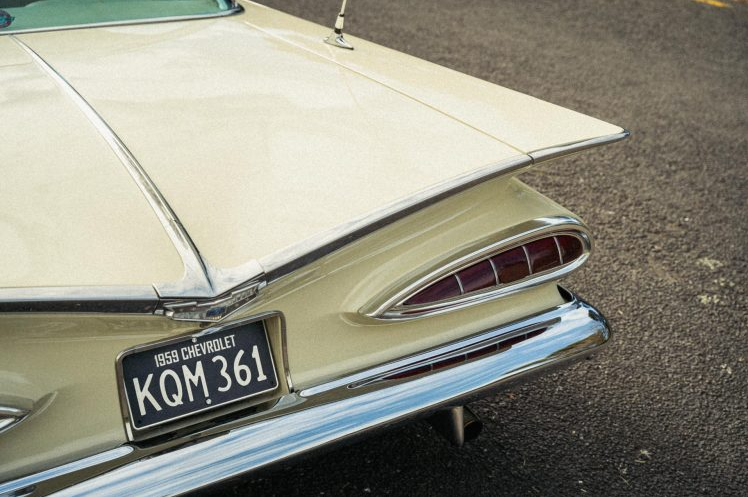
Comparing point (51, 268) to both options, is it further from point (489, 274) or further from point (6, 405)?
point (489, 274)

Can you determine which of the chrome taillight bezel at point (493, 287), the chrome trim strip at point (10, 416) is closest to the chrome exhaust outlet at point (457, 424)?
the chrome taillight bezel at point (493, 287)

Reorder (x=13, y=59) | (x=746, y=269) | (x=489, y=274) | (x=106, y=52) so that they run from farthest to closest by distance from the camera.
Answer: (x=746, y=269)
(x=106, y=52)
(x=13, y=59)
(x=489, y=274)

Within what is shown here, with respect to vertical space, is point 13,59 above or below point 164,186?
above

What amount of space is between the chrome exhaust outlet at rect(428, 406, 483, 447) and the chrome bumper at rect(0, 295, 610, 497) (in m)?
0.18

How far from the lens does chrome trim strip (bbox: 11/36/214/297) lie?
1.36 m

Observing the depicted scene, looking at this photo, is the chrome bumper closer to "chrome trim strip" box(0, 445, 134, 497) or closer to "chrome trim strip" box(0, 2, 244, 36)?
"chrome trim strip" box(0, 445, 134, 497)

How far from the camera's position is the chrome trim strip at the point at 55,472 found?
1.34m

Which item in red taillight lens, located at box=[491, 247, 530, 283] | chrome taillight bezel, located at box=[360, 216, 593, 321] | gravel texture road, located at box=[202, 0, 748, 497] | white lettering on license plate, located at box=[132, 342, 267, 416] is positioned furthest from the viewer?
gravel texture road, located at box=[202, 0, 748, 497]

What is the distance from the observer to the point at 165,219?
149cm

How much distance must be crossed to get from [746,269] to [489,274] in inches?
86.4

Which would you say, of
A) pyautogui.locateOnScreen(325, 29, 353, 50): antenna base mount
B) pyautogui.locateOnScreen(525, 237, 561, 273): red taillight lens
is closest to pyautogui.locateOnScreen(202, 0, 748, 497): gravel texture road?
pyautogui.locateOnScreen(525, 237, 561, 273): red taillight lens

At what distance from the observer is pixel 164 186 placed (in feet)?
5.20

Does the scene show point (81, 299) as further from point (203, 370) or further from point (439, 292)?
point (439, 292)

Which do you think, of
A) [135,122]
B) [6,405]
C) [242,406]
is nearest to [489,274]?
[242,406]
